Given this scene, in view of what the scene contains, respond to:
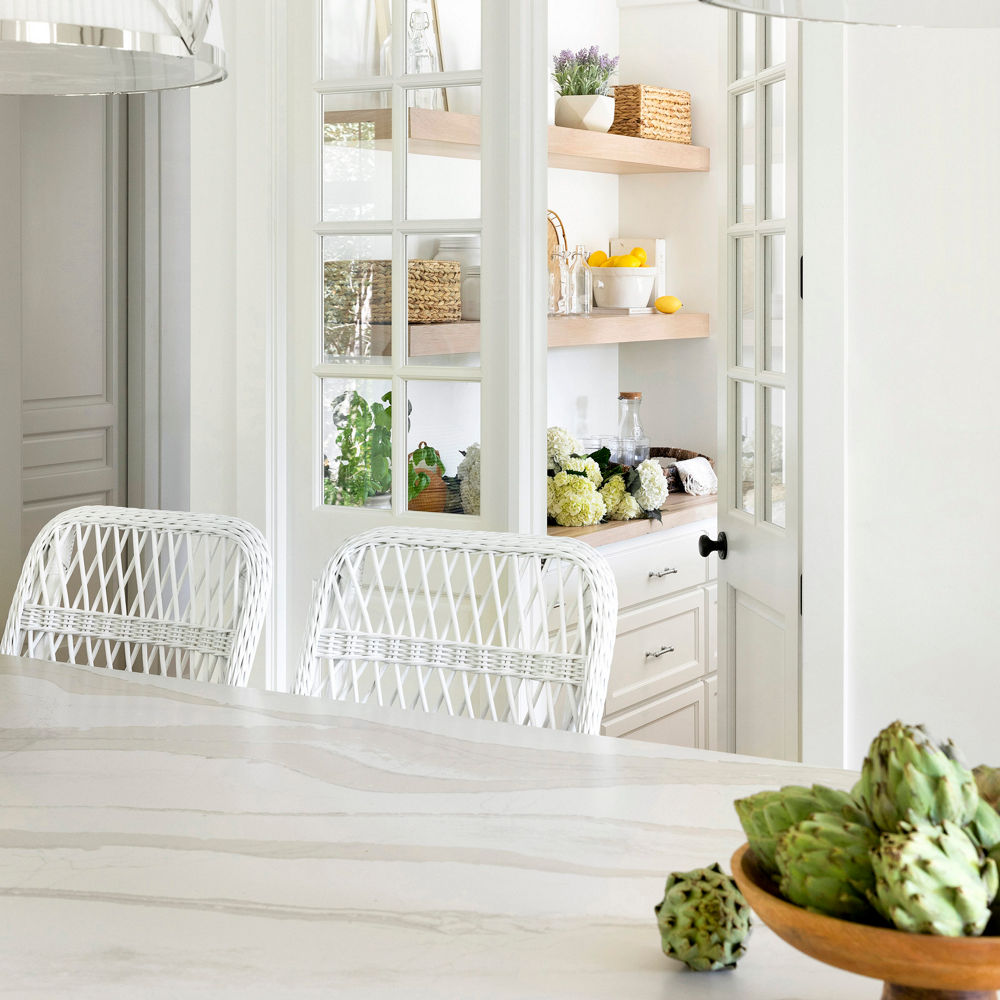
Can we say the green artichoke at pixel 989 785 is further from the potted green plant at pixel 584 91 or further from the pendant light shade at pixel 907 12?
the potted green plant at pixel 584 91

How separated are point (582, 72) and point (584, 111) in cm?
17

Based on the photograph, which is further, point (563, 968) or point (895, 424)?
point (895, 424)

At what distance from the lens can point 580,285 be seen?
4.36 m

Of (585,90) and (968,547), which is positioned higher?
(585,90)

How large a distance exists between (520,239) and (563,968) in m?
1.94

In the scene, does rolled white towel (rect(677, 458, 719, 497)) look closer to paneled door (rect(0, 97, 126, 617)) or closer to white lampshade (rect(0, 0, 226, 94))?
paneled door (rect(0, 97, 126, 617))

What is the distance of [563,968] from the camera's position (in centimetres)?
88

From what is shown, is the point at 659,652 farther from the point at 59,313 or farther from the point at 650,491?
the point at 59,313

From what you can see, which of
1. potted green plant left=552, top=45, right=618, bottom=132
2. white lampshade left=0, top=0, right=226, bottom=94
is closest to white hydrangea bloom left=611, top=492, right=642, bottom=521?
potted green plant left=552, top=45, right=618, bottom=132

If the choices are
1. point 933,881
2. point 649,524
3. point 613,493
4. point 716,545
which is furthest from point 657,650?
point 933,881

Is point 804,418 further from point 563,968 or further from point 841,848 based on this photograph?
point 841,848

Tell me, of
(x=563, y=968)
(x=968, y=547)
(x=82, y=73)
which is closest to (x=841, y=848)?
(x=563, y=968)

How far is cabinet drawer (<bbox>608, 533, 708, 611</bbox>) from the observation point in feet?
11.9

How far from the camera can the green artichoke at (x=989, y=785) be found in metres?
0.69
